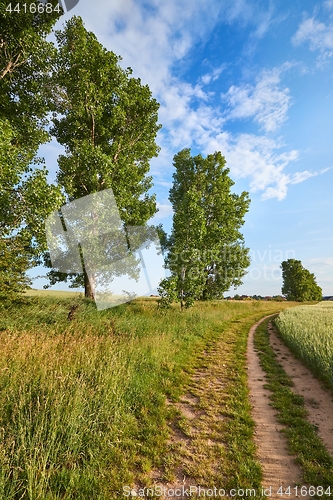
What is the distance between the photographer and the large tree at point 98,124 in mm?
12977

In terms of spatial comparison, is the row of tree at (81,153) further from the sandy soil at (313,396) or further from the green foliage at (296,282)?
the green foliage at (296,282)

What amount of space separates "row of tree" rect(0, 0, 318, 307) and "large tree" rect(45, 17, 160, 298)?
0.06m

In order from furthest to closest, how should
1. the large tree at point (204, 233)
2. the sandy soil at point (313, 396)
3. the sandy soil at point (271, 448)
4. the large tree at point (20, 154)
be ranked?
the large tree at point (204, 233) → the large tree at point (20, 154) → the sandy soil at point (313, 396) → the sandy soil at point (271, 448)

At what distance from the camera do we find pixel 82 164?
44.9 feet

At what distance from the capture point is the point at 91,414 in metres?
4.57

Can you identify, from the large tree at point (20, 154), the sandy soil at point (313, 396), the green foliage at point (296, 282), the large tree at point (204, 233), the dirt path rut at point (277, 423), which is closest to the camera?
the dirt path rut at point (277, 423)

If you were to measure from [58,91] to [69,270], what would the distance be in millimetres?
11549

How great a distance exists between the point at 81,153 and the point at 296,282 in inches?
3040

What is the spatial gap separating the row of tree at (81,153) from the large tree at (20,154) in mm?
41

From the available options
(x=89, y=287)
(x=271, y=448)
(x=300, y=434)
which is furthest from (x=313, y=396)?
(x=89, y=287)

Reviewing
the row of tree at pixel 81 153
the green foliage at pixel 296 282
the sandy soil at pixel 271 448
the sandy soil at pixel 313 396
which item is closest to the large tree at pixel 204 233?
the row of tree at pixel 81 153

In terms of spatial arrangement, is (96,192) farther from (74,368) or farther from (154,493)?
(154,493)

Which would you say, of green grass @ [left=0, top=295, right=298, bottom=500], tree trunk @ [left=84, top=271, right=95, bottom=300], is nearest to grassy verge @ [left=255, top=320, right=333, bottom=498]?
green grass @ [left=0, top=295, right=298, bottom=500]
